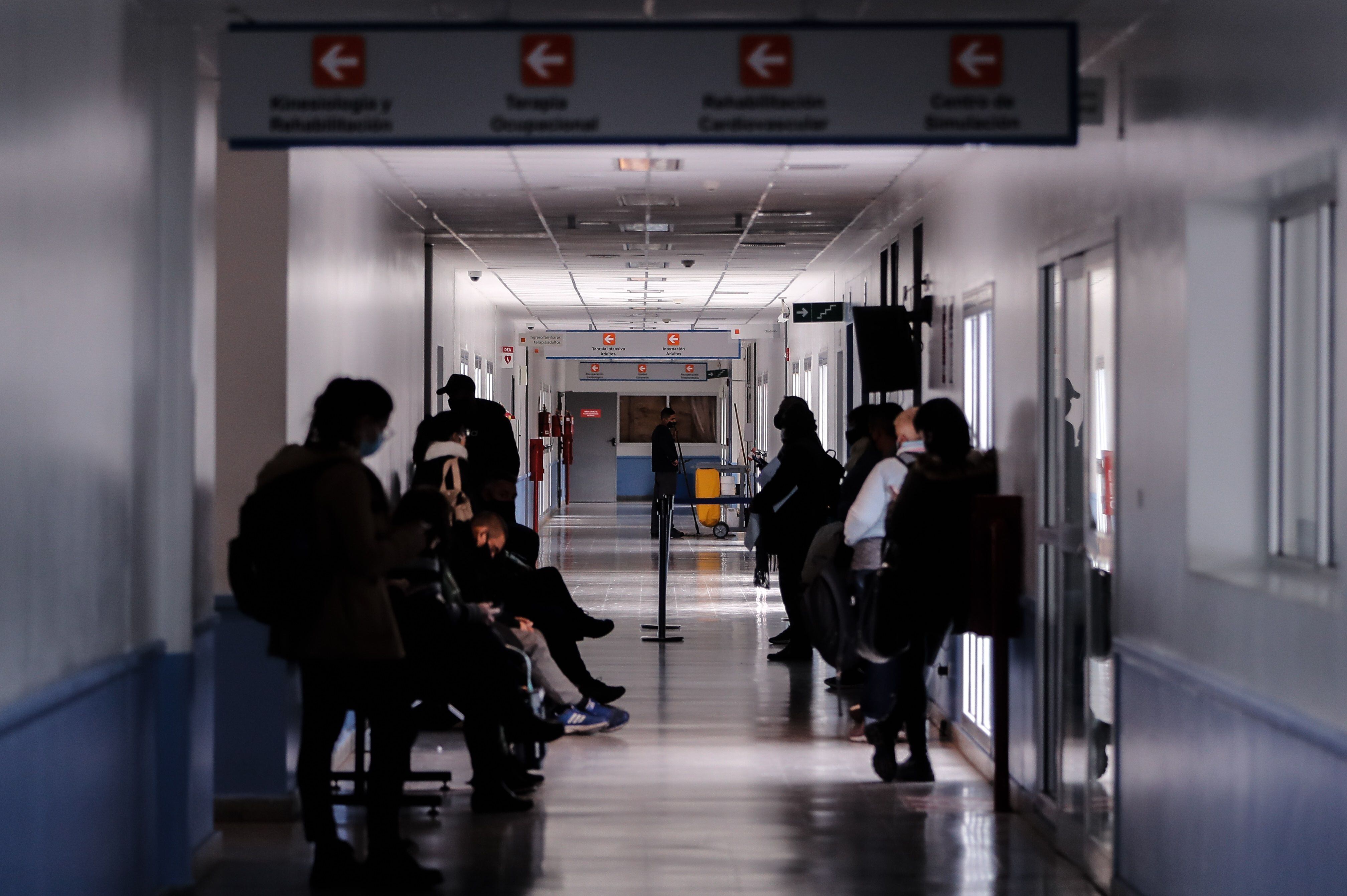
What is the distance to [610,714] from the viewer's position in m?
7.48

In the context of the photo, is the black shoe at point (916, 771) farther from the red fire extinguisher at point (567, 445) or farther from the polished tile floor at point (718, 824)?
the red fire extinguisher at point (567, 445)

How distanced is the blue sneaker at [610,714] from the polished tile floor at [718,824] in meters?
0.05

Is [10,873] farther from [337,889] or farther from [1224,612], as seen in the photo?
[1224,612]

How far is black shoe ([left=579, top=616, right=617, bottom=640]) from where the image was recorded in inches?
287

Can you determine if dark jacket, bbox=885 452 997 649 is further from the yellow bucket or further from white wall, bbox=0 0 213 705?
the yellow bucket

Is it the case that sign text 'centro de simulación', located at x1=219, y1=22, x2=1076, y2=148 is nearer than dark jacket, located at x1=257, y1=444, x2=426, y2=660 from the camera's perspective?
Yes

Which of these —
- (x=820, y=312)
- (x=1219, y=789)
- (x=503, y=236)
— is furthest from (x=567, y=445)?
(x=1219, y=789)

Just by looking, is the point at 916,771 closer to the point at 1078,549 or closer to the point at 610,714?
the point at 1078,549

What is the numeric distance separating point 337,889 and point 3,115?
2623 mm

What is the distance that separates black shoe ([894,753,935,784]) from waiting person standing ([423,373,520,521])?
2431mm

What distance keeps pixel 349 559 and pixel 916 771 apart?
300 centimetres

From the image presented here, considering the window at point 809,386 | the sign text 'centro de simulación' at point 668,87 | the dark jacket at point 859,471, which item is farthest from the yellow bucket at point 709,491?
the sign text 'centro de simulación' at point 668,87

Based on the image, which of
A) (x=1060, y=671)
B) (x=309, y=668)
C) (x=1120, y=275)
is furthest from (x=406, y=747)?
(x=1120, y=275)

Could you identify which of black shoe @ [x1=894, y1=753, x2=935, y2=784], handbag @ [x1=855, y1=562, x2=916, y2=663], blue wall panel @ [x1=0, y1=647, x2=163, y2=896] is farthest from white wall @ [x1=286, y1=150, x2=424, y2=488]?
black shoe @ [x1=894, y1=753, x2=935, y2=784]
